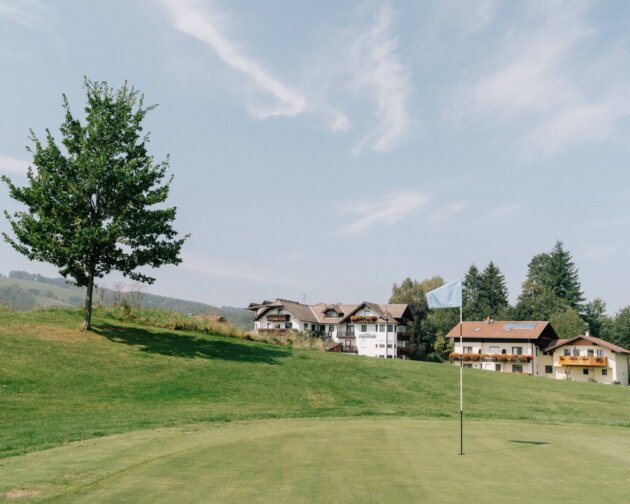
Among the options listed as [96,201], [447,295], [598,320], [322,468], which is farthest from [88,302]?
[598,320]

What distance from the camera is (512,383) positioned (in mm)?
42375

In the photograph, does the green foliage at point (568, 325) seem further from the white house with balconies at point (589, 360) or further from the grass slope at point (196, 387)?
the grass slope at point (196, 387)

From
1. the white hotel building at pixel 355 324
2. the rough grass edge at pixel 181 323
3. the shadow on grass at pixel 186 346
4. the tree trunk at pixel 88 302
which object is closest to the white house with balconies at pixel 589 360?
the white hotel building at pixel 355 324

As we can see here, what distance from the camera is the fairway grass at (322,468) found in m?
9.23

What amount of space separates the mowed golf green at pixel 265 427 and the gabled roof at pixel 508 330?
143ft

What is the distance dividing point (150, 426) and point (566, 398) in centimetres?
2915

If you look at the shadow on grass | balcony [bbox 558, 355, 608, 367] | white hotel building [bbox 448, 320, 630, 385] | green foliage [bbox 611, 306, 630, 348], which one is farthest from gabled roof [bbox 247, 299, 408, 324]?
the shadow on grass

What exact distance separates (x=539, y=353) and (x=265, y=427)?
78.3 meters

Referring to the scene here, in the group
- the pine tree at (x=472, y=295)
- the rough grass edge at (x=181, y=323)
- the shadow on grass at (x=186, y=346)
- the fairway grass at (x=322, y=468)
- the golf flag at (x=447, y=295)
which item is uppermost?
the pine tree at (x=472, y=295)

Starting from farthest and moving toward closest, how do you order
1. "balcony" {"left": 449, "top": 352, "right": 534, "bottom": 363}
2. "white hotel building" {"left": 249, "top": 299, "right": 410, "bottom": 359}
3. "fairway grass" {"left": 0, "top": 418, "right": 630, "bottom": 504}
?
"white hotel building" {"left": 249, "top": 299, "right": 410, "bottom": 359}
"balcony" {"left": 449, "top": 352, "right": 534, "bottom": 363}
"fairway grass" {"left": 0, "top": 418, "right": 630, "bottom": 504}

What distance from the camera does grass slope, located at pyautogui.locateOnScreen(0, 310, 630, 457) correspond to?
70.7 ft

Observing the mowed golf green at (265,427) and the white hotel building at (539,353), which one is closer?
the mowed golf green at (265,427)

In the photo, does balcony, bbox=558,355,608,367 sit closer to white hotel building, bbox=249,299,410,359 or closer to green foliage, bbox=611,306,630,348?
white hotel building, bbox=249,299,410,359

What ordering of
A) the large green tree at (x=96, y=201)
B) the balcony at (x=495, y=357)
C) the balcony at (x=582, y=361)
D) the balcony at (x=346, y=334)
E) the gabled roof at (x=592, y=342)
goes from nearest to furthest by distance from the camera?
the large green tree at (x=96, y=201), the gabled roof at (x=592, y=342), the balcony at (x=582, y=361), the balcony at (x=495, y=357), the balcony at (x=346, y=334)
